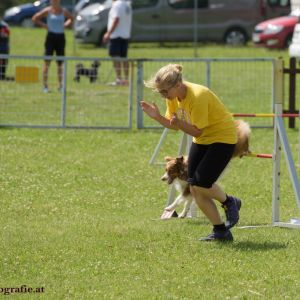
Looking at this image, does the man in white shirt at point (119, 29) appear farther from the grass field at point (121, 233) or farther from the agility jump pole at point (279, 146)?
the agility jump pole at point (279, 146)

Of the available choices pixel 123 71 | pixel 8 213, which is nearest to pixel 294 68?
pixel 123 71

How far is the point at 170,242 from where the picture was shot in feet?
26.8

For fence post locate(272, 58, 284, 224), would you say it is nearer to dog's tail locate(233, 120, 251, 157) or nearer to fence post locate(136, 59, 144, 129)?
dog's tail locate(233, 120, 251, 157)

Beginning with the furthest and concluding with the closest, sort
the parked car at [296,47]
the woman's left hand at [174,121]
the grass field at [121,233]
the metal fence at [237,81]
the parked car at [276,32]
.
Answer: the parked car at [276,32]
the parked car at [296,47]
the metal fence at [237,81]
the woman's left hand at [174,121]
the grass field at [121,233]

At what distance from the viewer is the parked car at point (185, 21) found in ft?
95.3

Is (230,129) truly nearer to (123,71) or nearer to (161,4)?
(123,71)

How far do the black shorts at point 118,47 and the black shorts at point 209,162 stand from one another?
37.4 ft

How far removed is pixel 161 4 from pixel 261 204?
19.5 m

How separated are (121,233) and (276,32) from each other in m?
19.7

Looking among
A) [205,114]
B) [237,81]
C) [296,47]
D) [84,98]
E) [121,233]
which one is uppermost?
[296,47]

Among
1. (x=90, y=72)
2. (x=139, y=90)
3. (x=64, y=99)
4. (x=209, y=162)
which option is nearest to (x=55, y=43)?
(x=90, y=72)

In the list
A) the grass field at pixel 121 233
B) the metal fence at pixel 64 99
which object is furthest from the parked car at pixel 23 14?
the grass field at pixel 121 233

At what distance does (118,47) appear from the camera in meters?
19.4

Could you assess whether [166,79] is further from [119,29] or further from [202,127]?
[119,29]
